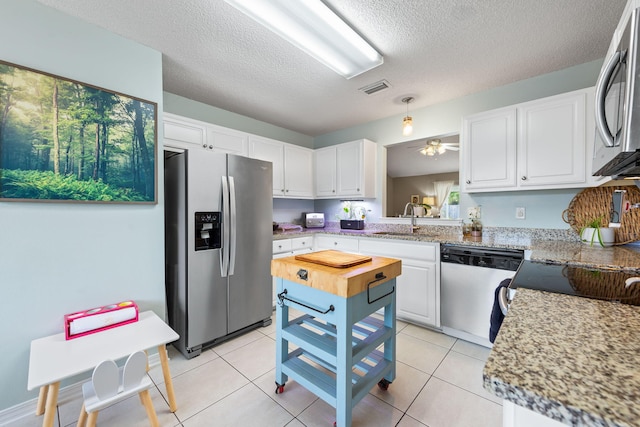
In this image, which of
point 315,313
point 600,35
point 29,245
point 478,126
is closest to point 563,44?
point 600,35

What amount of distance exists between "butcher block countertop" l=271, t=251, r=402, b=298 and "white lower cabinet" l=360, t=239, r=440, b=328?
3.19 feet

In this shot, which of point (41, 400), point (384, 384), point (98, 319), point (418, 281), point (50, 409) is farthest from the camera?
point (418, 281)

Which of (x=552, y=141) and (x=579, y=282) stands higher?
(x=552, y=141)

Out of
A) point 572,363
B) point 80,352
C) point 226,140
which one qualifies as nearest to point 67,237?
point 80,352

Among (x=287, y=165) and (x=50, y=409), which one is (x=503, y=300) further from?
(x=287, y=165)

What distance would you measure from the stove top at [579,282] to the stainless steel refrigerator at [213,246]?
206 centimetres

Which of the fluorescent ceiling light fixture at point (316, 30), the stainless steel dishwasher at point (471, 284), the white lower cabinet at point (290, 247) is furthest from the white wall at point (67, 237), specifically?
the stainless steel dishwasher at point (471, 284)

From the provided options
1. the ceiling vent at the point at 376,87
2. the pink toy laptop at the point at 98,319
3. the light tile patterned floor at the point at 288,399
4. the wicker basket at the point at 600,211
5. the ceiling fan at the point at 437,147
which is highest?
the ceiling vent at the point at 376,87

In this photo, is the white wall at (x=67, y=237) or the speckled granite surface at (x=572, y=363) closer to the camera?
the speckled granite surface at (x=572, y=363)

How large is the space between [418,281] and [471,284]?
0.46 meters

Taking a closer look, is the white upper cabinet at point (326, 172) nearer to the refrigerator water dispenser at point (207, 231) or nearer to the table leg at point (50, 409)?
the refrigerator water dispenser at point (207, 231)

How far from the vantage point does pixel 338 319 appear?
4.38 ft

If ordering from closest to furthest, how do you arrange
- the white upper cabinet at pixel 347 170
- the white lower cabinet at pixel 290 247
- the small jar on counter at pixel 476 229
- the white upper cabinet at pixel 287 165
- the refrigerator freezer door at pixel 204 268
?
the refrigerator freezer door at pixel 204 268 < the small jar on counter at pixel 476 229 < the white lower cabinet at pixel 290 247 < the white upper cabinet at pixel 287 165 < the white upper cabinet at pixel 347 170

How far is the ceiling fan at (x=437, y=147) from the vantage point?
Answer: 3020 mm
